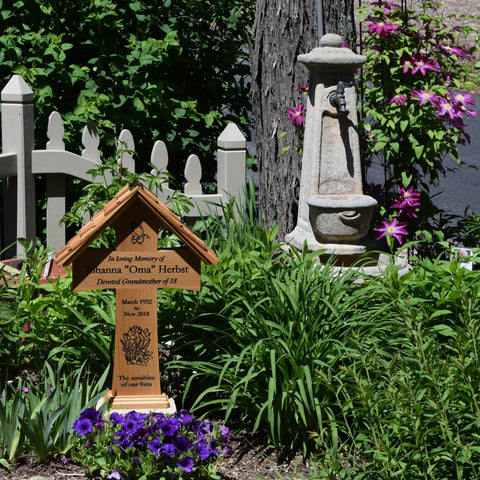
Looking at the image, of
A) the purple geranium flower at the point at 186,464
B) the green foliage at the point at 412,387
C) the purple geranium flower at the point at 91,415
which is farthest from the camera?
the purple geranium flower at the point at 91,415

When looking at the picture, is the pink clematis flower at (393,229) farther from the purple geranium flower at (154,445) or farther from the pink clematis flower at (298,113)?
the purple geranium flower at (154,445)

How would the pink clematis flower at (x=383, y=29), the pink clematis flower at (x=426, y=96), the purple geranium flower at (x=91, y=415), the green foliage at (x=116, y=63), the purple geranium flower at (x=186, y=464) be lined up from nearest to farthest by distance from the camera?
the purple geranium flower at (x=186, y=464) < the purple geranium flower at (x=91, y=415) < the pink clematis flower at (x=426, y=96) < the pink clematis flower at (x=383, y=29) < the green foliage at (x=116, y=63)

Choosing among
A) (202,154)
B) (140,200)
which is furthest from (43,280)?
(202,154)

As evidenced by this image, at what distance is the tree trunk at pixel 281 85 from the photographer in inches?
210

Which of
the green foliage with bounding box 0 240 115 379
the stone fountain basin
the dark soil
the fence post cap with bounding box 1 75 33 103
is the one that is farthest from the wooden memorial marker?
the fence post cap with bounding box 1 75 33 103

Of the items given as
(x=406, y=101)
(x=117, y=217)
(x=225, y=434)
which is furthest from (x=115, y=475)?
(x=406, y=101)

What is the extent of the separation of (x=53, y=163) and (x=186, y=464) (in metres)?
2.62

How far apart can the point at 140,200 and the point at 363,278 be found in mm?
1314

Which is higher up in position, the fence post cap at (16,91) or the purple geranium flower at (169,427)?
the fence post cap at (16,91)

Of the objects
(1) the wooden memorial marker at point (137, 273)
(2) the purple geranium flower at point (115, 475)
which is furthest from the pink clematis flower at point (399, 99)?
(2) the purple geranium flower at point (115, 475)

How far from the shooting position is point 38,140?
5.69m

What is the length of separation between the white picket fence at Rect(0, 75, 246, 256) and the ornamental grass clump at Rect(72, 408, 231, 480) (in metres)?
1.94

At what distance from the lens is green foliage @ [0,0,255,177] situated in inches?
217

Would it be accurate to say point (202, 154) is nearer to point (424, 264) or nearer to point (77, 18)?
point (77, 18)
